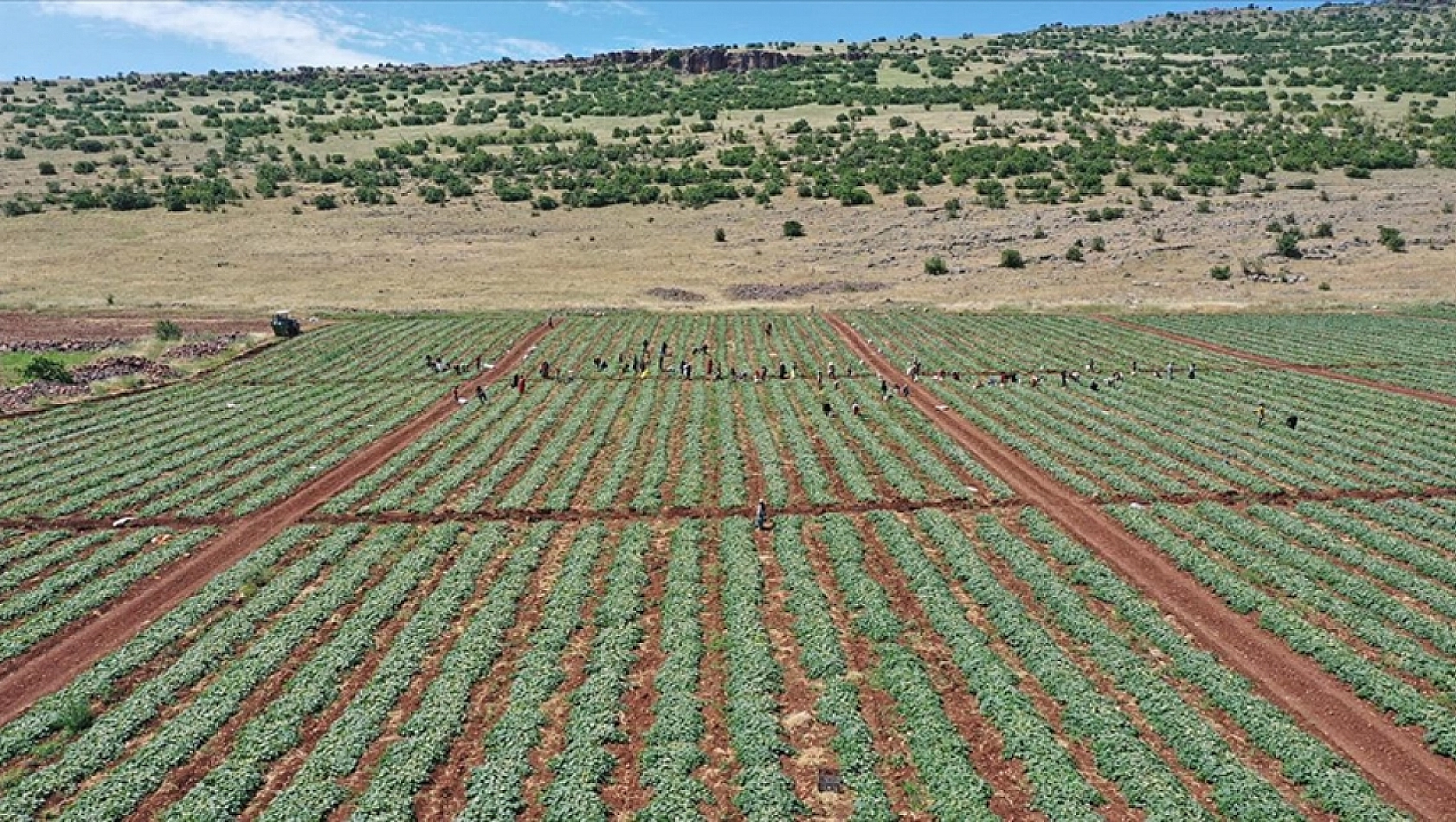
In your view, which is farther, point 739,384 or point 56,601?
point 739,384

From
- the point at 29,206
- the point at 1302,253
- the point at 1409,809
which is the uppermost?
the point at 29,206

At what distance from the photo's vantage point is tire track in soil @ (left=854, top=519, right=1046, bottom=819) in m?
14.0

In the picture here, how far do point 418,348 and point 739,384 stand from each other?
73.7 feet

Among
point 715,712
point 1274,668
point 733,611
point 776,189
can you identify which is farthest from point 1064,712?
point 776,189

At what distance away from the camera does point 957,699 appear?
1681 centimetres

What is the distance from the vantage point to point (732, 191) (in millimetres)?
105188

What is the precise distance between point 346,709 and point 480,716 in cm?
264

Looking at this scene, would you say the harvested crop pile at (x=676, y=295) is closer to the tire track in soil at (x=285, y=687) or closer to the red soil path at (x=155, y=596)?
the red soil path at (x=155, y=596)

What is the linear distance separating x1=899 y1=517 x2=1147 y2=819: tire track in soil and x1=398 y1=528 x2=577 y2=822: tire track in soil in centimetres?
1028

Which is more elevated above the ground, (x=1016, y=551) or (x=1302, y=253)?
(x=1302, y=253)

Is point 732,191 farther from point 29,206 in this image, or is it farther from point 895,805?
point 895,805

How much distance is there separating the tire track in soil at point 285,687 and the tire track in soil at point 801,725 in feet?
28.4

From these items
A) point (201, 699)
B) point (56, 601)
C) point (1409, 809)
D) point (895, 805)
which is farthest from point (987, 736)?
point (56, 601)

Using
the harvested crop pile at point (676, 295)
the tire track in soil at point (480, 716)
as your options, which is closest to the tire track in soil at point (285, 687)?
the tire track in soil at point (480, 716)
